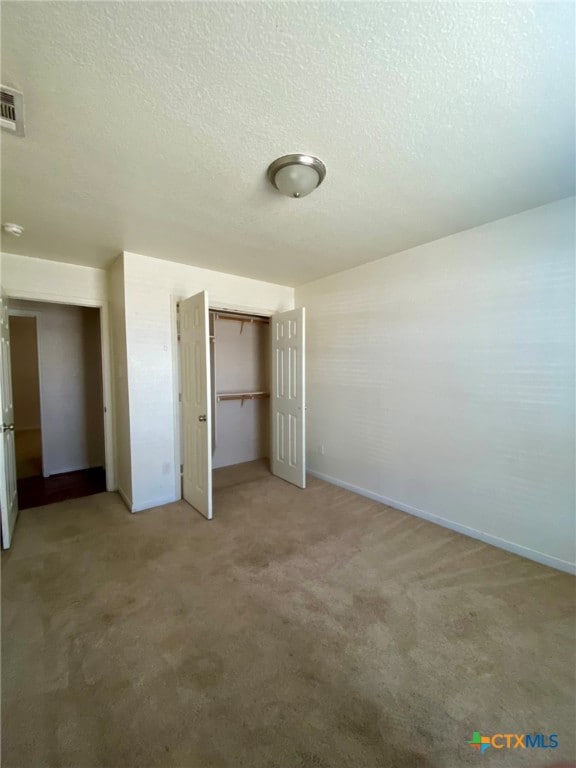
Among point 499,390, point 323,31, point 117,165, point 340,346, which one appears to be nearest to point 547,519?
point 499,390

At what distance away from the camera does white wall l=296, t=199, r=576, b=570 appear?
2160mm

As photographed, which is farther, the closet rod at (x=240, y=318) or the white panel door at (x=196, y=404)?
the closet rod at (x=240, y=318)

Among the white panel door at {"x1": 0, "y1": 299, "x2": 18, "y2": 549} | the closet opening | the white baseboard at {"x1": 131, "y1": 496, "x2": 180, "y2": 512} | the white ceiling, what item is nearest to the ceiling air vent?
the white ceiling

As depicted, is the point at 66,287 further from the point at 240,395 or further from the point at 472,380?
the point at 472,380

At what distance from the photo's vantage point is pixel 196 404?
3062 millimetres

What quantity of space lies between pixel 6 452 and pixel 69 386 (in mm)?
1924

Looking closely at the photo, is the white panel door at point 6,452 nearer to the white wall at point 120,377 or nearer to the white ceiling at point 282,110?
the white wall at point 120,377

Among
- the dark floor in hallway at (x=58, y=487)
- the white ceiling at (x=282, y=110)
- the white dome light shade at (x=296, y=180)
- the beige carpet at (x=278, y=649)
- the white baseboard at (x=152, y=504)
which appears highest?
the white ceiling at (x=282, y=110)

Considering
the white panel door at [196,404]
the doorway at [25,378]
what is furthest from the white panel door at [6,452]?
the doorway at [25,378]

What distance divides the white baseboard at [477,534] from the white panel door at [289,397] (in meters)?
0.66

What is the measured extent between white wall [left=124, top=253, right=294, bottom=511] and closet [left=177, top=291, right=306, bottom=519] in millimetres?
118

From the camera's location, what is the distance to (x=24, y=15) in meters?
0.97

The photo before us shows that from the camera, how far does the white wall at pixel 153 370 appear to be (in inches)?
119

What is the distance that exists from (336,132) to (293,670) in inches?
99.5
